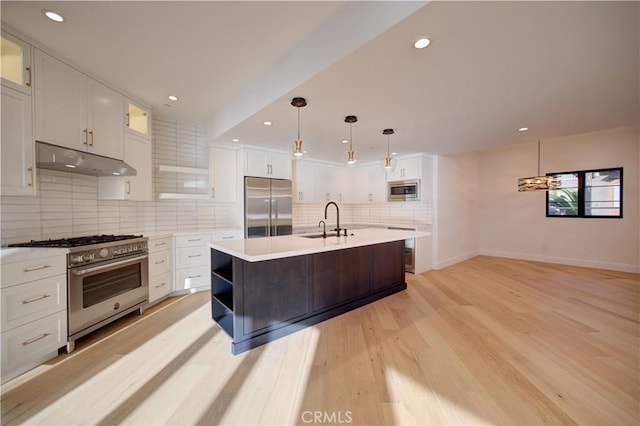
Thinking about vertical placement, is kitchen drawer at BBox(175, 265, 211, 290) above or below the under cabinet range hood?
below

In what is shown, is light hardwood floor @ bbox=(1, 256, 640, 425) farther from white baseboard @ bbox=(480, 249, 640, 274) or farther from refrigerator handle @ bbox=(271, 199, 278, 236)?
white baseboard @ bbox=(480, 249, 640, 274)

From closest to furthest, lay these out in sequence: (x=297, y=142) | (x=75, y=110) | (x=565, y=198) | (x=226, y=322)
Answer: (x=75, y=110) < (x=297, y=142) < (x=226, y=322) < (x=565, y=198)

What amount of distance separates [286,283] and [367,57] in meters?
2.05

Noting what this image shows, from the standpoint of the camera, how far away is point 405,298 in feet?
11.3

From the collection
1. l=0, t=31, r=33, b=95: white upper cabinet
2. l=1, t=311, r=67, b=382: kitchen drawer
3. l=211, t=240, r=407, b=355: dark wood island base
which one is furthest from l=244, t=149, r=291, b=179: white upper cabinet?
l=1, t=311, r=67, b=382: kitchen drawer

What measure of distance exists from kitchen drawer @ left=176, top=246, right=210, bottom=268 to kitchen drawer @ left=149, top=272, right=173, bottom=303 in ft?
0.72

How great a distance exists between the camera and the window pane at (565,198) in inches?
204

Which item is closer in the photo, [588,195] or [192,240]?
[192,240]

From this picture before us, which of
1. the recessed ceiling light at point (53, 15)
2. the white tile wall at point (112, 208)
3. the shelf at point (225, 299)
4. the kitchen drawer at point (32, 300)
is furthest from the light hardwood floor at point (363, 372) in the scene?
the recessed ceiling light at point (53, 15)

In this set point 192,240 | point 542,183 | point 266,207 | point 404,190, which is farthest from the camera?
point 404,190

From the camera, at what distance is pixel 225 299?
2523mm

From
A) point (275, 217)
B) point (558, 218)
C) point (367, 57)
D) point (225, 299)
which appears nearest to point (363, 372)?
point (225, 299)

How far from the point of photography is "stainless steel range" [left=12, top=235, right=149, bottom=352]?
2.17m

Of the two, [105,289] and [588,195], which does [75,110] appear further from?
[588,195]
